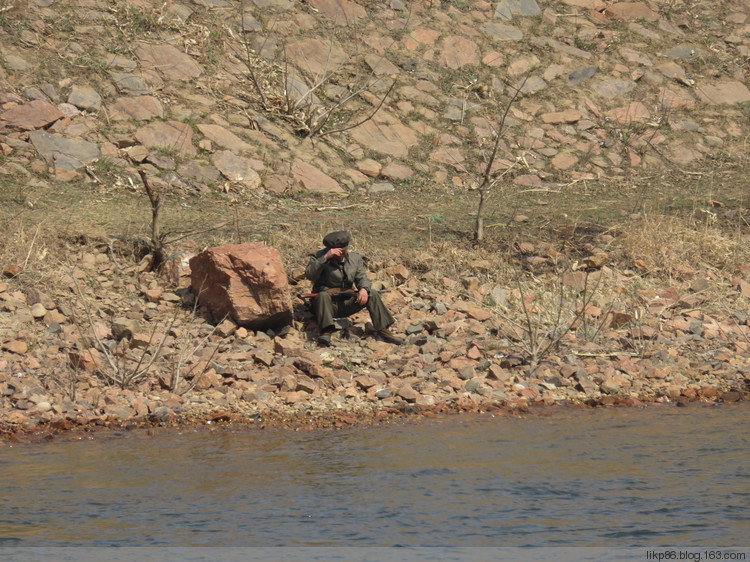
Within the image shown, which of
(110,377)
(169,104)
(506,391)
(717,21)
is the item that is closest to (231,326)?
(110,377)

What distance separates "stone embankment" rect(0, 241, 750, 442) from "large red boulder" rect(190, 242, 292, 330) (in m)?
0.14

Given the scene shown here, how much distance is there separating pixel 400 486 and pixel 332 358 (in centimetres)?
260

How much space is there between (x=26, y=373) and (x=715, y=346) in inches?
208

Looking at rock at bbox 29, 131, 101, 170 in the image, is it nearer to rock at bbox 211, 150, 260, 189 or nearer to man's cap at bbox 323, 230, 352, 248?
rock at bbox 211, 150, 260, 189

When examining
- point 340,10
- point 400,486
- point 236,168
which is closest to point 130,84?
point 236,168

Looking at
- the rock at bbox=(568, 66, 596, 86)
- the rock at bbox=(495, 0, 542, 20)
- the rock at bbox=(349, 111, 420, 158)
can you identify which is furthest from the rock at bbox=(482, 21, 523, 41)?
the rock at bbox=(349, 111, 420, 158)

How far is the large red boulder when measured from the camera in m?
7.16

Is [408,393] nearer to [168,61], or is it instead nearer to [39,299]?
[39,299]

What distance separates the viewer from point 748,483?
438 centimetres

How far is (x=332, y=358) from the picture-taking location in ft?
22.8

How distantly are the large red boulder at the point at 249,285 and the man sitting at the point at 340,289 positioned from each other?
0.95 feet

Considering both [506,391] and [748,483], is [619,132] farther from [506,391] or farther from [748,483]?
[748,483]

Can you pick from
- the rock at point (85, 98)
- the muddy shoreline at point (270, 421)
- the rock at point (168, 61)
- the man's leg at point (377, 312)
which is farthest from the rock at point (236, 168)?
the muddy shoreline at point (270, 421)

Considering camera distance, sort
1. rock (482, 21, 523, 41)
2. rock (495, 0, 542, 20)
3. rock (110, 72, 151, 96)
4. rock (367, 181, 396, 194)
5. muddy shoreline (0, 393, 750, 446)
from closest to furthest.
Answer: muddy shoreline (0, 393, 750, 446) < rock (367, 181, 396, 194) < rock (110, 72, 151, 96) < rock (482, 21, 523, 41) < rock (495, 0, 542, 20)
